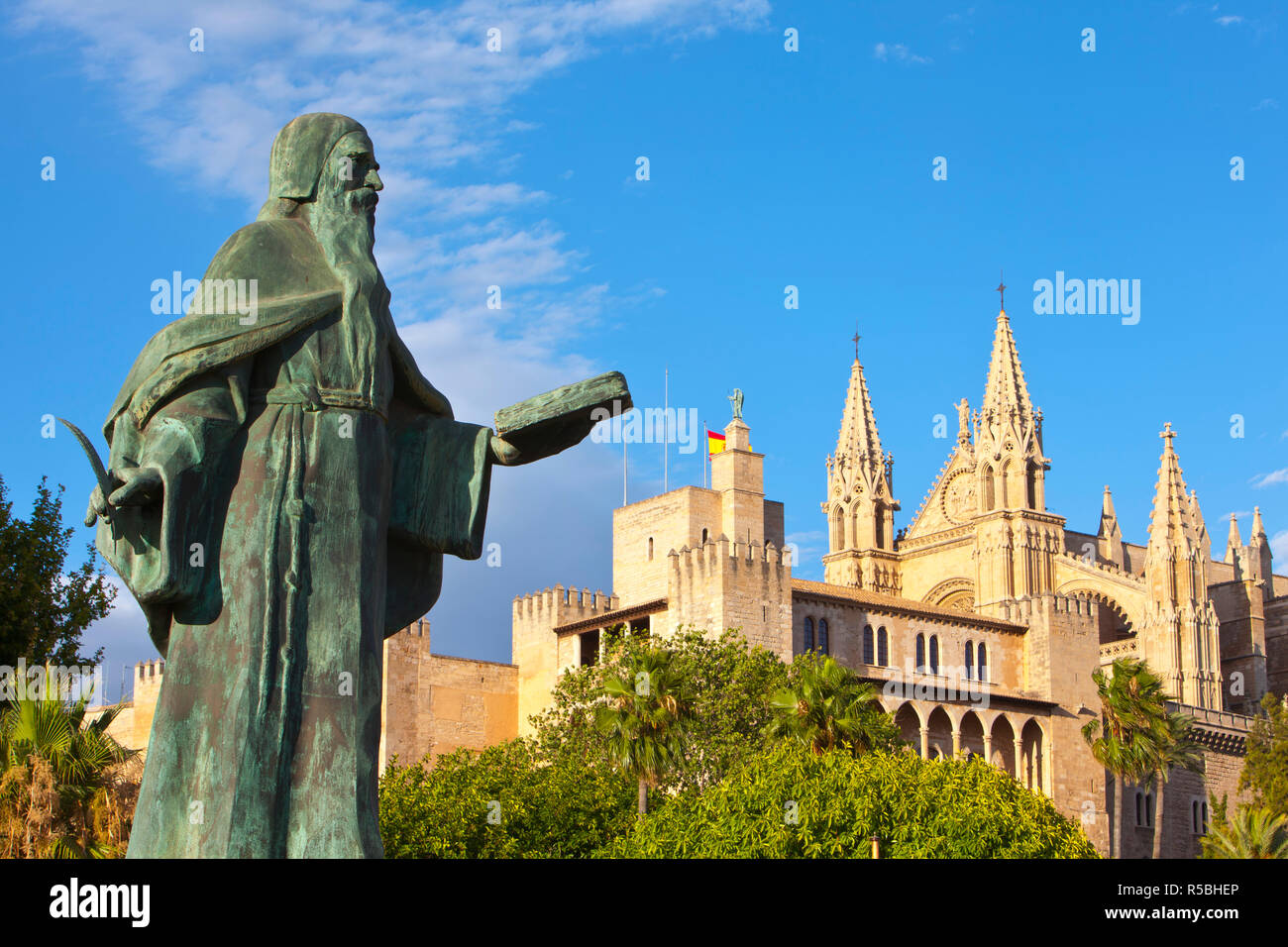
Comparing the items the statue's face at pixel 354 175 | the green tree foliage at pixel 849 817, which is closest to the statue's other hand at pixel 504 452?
the statue's face at pixel 354 175

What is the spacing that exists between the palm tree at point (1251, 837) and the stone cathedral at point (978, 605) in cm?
930

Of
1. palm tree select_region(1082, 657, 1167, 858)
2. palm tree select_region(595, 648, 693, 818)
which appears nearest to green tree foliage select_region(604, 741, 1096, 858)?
palm tree select_region(595, 648, 693, 818)

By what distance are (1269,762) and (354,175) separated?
58.9 meters

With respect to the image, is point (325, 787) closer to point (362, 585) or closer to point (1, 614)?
point (362, 585)

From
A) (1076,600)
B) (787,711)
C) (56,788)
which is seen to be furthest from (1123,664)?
(56,788)

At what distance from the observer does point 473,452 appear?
8.02 metres

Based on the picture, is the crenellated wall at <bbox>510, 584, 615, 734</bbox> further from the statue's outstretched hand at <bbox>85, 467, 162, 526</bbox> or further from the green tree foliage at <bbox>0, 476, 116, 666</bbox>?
the statue's outstretched hand at <bbox>85, 467, 162, 526</bbox>

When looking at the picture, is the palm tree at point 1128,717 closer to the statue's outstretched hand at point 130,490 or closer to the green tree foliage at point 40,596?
the green tree foliage at point 40,596

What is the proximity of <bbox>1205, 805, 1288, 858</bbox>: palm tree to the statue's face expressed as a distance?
4271 centimetres

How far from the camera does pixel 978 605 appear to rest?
2980 inches

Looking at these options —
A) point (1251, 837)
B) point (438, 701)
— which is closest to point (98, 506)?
point (1251, 837)
